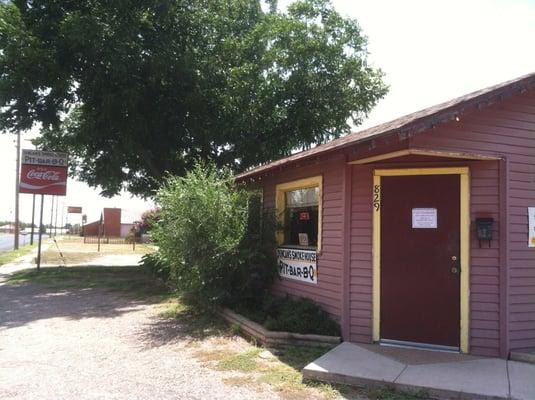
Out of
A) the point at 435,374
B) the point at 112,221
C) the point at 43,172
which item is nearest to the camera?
the point at 435,374

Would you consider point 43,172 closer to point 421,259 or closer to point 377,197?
point 377,197

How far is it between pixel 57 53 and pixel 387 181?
11.9 m

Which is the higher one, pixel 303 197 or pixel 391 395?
pixel 303 197

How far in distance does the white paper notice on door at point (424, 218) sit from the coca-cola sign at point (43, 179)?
49.9 feet

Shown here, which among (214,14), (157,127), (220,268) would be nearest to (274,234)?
(220,268)

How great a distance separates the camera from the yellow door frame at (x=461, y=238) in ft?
20.6

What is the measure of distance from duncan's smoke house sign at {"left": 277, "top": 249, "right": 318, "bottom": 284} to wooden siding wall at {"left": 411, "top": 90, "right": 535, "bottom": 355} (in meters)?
2.50

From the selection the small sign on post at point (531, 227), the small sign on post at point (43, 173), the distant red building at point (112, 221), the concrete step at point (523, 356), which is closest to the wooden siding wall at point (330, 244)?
the concrete step at point (523, 356)

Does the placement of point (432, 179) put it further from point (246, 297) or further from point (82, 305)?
point (82, 305)

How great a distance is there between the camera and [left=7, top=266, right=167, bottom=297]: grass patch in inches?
555

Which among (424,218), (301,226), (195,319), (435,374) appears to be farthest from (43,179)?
(435,374)

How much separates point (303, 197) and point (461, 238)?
9.96 feet

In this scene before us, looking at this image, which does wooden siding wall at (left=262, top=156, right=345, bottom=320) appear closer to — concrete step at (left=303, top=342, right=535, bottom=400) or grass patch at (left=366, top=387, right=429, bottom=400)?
concrete step at (left=303, top=342, right=535, bottom=400)

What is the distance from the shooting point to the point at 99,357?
673 centimetres
